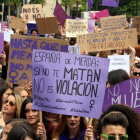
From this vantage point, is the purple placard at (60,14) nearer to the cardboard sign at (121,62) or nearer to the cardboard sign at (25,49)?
the cardboard sign at (121,62)

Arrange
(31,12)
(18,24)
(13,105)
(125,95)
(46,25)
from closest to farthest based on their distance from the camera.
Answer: (125,95) < (13,105) < (46,25) < (18,24) < (31,12)

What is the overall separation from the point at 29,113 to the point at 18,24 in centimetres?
834

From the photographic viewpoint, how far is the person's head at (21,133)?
9.66 feet

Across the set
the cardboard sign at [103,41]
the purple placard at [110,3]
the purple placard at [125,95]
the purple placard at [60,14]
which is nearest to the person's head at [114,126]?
the purple placard at [125,95]

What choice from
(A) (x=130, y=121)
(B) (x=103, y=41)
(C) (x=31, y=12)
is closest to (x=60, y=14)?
(C) (x=31, y=12)

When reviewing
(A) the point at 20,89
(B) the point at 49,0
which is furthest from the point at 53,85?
(B) the point at 49,0

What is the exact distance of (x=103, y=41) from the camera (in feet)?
23.2

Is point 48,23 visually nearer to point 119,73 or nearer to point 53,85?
point 119,73

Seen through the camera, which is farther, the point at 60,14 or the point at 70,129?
the point at 60,14

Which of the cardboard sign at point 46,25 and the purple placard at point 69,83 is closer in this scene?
the purple placard at point 69,83

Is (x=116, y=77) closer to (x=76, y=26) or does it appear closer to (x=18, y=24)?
(x=76, y=26)

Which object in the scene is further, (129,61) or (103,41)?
(103,41)

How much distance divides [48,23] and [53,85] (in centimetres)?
520

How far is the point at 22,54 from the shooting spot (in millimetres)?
5031
